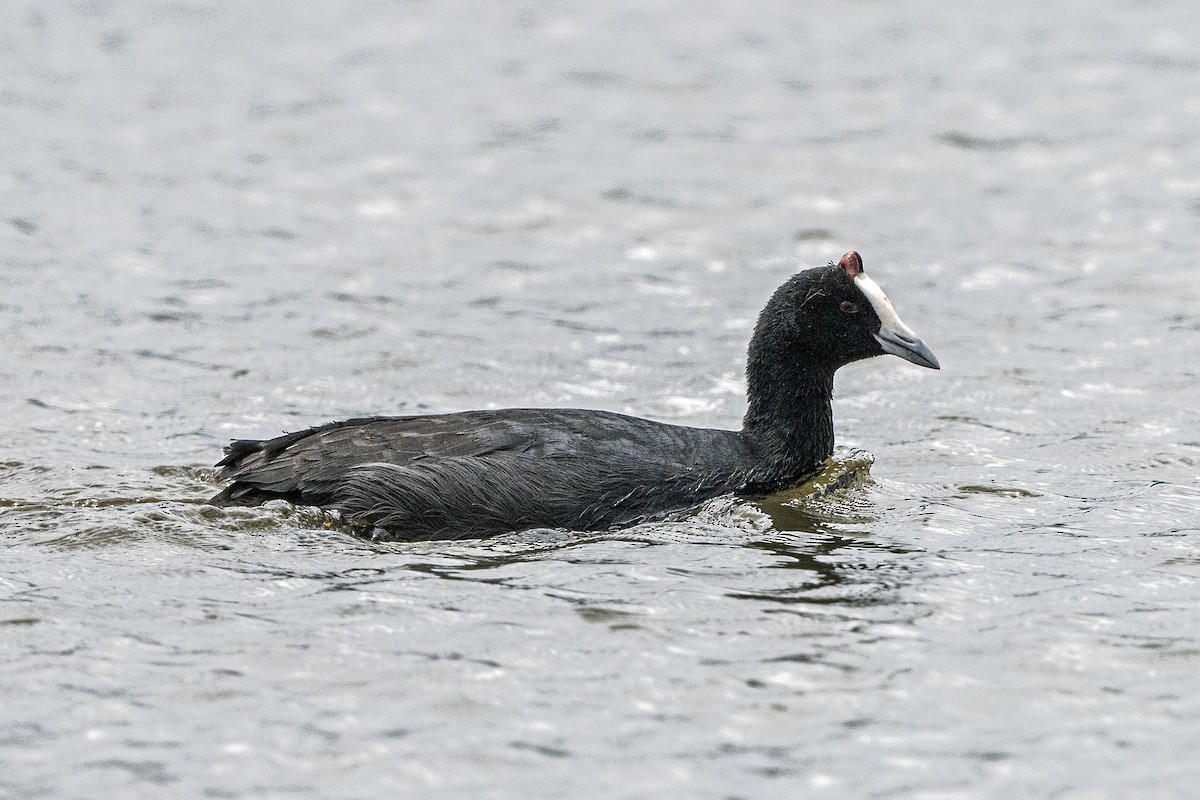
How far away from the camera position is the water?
5.42 m

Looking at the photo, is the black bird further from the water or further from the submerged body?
the water

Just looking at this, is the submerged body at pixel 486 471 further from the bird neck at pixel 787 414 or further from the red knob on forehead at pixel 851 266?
the red knob on forehead at pixel 851 266

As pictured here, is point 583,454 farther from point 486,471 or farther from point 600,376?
point 600,376

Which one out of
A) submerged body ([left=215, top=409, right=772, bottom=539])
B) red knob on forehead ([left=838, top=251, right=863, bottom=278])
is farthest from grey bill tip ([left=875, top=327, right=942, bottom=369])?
submerged body ([left=215, top=409, right=772, bottom=539])

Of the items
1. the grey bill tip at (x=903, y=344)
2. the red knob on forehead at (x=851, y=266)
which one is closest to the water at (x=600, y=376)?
the grey bill tip at (x=903, y=344)

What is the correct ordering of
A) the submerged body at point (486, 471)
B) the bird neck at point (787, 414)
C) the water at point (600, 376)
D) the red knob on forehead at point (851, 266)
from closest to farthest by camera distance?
1. the water at point (600, 376)
2. the submerged body at point (486, 471)
3. the bird neck at point (787, 414)
4. the red knob on forehead at point (851, 266)

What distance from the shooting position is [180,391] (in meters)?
9.62

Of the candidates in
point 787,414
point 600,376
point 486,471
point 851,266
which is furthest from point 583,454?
point 600,376

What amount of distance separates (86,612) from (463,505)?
1553mm

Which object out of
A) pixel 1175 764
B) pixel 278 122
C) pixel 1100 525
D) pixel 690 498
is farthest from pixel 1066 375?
pixel 278 122

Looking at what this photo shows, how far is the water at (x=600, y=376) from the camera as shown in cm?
542

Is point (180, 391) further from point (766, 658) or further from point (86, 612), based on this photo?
point (766, 658)

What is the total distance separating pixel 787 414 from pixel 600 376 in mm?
2376

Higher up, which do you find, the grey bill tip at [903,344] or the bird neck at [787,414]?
the grey bill tip at [903,344]
